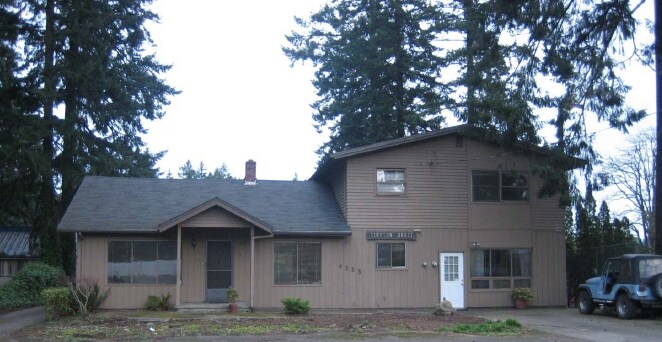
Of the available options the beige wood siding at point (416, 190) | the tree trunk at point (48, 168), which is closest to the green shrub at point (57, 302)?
the beige wood siding at point (416, 190)

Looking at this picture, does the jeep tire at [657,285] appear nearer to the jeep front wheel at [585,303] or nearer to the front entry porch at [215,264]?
the jeep front wheel at [585,303]

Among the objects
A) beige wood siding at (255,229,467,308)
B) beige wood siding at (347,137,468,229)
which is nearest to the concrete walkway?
beige wood siding at (255,229,467,308)

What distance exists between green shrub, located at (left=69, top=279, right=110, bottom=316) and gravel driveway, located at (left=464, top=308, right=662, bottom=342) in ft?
40.3

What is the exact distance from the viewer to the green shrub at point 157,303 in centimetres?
Answer: 2314

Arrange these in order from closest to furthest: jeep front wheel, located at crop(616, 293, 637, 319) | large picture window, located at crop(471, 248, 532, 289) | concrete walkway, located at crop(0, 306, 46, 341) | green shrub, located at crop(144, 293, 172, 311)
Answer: concrete walkway, located at crop(0, 306, 46, 341) < jeep front wheel, located at crop(616, 293, 637, 319) < green shrub, located at crop(144, 293, 172, 311) < large picture window, located at crop(471, 248, 532, 289)

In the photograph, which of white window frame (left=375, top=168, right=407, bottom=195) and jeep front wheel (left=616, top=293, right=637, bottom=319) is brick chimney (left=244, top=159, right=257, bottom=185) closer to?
white window frame (left=375, top=168, right=407, bottom=195)

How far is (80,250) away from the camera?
77.3ft

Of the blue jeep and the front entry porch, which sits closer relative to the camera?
the blue jeep

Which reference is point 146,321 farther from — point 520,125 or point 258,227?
point 520,125

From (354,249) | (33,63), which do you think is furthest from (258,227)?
(33,63)

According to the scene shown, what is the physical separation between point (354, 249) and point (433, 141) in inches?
195

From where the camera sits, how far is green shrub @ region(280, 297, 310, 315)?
22.4 m

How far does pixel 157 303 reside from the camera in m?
23.2

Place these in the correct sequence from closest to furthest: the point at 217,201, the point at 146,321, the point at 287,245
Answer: the point at 146,321 → the point at 217,201 → the point at 287,245
